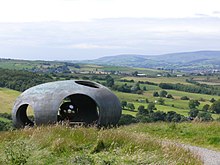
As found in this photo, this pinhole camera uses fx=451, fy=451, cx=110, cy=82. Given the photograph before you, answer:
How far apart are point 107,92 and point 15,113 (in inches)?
154

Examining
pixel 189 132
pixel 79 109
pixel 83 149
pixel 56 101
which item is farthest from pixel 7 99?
pixel 83 149

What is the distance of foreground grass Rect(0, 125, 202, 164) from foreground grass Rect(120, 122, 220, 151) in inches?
159

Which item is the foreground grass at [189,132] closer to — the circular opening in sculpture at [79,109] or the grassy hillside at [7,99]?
the circular opening in sculpture at [79,109]

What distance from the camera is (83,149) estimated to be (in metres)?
11.0

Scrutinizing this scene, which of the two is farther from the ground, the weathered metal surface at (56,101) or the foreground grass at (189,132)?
the weathered metal surface at (56,101)

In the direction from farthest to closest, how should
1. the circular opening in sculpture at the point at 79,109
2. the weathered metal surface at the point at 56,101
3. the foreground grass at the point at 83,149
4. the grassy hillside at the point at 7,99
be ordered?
1. the grassy hillside at the point at 7,99
2. the circular opening in sculpture at the point at 79,109
3. the weathered metal surface at the point at 56,101
4. the foreground grass at the point at 83,149

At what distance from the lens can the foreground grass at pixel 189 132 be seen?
15.8m

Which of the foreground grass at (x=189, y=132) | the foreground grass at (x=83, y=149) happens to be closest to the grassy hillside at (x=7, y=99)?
the foreground grass at (x=189, y=132)

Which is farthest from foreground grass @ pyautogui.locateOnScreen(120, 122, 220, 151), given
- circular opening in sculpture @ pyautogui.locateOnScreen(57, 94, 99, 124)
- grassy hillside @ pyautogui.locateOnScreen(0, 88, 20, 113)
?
grassy hillside @ pyautogui.locateOnScreen(0, 88, 20, 113)

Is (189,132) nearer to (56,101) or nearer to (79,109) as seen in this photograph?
(56,101)

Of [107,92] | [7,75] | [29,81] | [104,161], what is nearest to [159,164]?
[104,161]

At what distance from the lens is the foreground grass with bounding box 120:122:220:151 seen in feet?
51.9

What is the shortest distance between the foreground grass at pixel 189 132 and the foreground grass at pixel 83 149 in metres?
4.05

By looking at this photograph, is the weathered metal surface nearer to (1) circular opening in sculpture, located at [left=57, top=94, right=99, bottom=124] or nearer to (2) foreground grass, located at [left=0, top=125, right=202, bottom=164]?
(1) circular opening in sculpture, located at [left=57, top=94, right=99, bottom=124]
